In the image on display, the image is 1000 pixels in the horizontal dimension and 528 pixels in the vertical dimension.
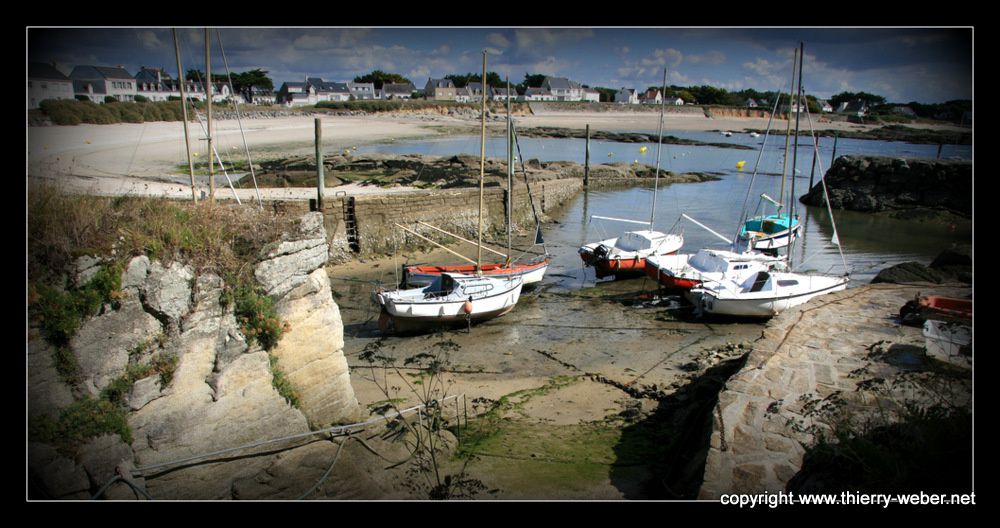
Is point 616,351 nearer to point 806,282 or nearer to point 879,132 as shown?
Answer: point 806,282

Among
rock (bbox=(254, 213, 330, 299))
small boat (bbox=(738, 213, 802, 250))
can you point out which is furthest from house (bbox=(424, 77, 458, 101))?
rock (bbox=(254, 213, 330, 299))

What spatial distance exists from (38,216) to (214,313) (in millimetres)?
2020

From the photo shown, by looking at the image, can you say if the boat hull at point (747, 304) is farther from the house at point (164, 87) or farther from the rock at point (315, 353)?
the house at point (164, 87)

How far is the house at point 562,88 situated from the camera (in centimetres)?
10269

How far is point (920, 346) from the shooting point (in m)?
9.99

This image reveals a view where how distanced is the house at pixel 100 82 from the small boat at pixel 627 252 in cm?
1502

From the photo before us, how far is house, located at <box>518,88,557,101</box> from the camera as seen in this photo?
10397 cm

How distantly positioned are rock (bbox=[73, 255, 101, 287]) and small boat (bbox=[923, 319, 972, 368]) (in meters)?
10.8

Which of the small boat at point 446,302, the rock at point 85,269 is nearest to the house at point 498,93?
the small boat at point 446,302

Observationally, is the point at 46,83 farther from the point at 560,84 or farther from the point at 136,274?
the point at 560,84

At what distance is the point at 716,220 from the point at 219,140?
33509 mm

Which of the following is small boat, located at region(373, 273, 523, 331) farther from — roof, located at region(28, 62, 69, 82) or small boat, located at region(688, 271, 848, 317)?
roof, located at region(28, 62, 69, 82)
